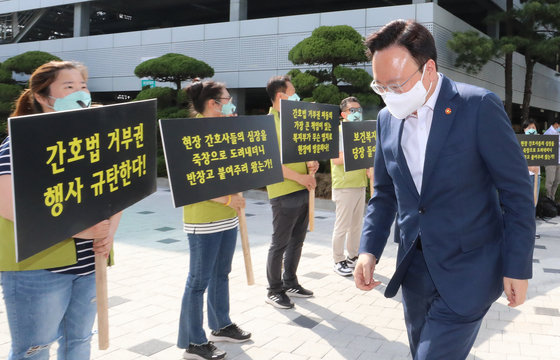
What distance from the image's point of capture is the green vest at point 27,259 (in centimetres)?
202

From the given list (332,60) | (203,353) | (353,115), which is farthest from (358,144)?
(332,60)

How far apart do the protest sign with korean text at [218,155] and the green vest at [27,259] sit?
2.74 ft

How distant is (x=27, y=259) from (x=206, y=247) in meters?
1.32

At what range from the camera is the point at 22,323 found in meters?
2.06

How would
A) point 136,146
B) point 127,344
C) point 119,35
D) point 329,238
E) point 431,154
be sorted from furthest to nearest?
1. point 119,35
2. point 329,238
3. point 127,344
4. point 136,146
5. point 431,154

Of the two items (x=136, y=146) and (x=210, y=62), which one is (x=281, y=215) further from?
(x=210, y=62)

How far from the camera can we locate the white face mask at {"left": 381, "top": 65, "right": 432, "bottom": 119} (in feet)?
6.57

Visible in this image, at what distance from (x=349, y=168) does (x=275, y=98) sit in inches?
45.8

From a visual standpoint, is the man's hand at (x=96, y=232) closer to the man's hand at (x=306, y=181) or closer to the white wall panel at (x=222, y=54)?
the man's hand at (x=306, y=181)

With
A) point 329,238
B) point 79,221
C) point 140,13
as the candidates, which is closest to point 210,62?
point 140,13

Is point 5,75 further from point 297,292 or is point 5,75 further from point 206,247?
point 206,247

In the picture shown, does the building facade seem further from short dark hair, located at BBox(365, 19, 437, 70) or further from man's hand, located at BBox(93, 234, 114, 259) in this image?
man's hand, located at BBox(93, 234, 114, 259)

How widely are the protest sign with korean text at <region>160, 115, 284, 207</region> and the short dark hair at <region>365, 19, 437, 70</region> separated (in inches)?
58.4

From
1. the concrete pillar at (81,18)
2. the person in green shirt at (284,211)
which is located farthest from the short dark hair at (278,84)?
the concrete pillar at (81,18)
